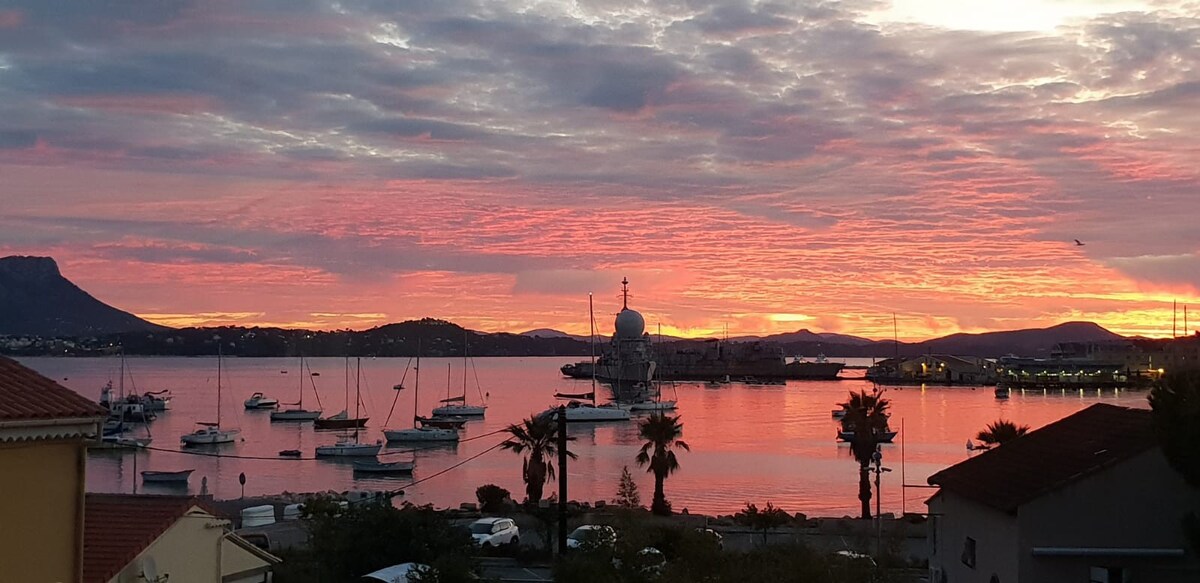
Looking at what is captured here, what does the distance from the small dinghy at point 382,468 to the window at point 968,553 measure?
58.8 meters

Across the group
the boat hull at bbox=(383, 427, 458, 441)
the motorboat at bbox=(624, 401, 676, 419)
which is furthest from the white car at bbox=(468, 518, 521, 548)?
the motorboat at bbox=(624, 401, 676, 419)

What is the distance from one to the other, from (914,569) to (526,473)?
59.2 ft

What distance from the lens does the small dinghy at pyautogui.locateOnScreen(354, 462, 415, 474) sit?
→ 71688 mm

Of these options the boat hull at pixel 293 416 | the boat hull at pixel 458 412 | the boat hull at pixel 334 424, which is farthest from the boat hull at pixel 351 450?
the boat hull at pixel 293 416

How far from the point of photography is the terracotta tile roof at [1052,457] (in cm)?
1473

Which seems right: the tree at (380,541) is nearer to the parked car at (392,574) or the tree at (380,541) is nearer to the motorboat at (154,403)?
the parked car at (392,574)

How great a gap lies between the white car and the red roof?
2061 cm

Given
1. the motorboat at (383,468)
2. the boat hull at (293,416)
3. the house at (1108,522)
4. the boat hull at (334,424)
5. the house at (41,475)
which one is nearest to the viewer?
the house at (41,475)

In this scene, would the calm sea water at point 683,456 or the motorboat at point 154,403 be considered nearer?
the calm sea water at point 683,456

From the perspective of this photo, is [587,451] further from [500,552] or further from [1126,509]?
[1126,509]

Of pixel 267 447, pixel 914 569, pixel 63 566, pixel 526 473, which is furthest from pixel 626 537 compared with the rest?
pixel 267 447

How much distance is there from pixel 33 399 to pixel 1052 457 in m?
14.2

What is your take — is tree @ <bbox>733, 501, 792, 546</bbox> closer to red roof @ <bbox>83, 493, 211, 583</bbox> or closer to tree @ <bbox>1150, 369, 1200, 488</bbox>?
tree @ <bbox>1150, 369, 1200, 488</bbox>

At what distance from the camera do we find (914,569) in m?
26.9
